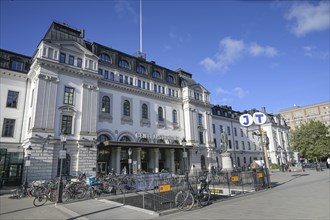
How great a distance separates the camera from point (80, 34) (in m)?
33.8

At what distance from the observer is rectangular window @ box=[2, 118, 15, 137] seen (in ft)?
88.6

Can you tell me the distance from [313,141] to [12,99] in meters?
54.5

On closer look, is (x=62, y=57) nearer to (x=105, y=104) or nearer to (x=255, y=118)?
(x=105, y=104)

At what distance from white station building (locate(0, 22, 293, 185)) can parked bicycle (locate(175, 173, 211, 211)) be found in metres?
12.9

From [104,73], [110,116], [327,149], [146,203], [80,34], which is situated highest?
[80,34]

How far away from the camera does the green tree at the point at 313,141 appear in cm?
4551

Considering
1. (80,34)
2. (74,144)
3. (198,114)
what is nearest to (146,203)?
(74,144)

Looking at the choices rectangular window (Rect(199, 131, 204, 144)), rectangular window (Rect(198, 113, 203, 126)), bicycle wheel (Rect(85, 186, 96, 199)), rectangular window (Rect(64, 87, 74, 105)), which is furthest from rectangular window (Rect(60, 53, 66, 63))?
rectangular window (Rect(199, 131, 204, 144))

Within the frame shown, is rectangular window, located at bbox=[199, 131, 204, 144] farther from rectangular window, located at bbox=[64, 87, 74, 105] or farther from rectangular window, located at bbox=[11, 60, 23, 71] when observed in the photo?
rectangular window, located at bbox=[11, 60, 23, 71]

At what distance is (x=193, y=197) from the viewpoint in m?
10.4

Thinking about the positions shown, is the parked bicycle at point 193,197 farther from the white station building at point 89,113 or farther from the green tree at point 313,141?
the green tree at point 313,141

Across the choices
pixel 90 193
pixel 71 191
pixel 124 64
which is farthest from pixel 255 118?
pixel 124 64

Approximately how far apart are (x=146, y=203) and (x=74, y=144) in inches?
648

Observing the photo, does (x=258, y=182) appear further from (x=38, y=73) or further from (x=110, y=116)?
(x=38, y=73)
